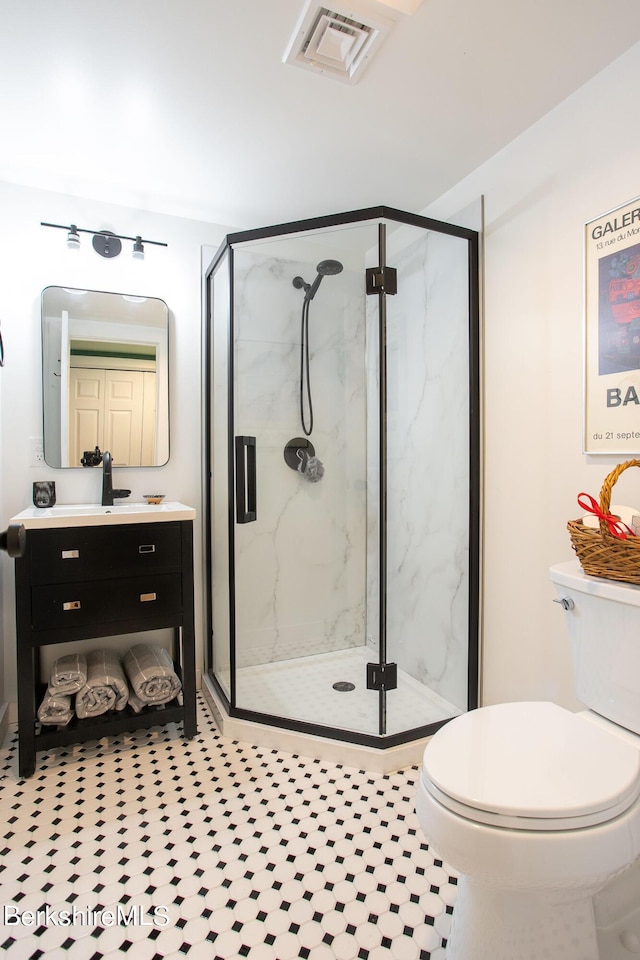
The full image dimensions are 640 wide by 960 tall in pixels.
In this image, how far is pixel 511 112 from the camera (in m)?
1.78

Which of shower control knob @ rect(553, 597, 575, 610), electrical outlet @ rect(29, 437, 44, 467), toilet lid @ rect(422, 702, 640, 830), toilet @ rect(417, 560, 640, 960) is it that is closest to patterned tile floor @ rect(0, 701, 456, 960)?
toilet @ rect(417, 560, 640, 960)

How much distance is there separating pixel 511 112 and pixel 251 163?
3.23 ft

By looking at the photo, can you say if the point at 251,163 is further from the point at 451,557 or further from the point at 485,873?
the point at 485,873

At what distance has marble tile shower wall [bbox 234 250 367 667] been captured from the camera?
228cm

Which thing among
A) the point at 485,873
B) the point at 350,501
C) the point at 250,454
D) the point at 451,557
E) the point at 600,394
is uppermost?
the point at 600,394

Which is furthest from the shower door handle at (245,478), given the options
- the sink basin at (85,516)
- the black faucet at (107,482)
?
the black faucet at (107,482)

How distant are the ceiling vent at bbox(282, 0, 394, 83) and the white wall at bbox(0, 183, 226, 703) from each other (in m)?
1.13

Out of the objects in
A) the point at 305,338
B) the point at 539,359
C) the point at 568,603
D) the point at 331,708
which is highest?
the point at 305,338

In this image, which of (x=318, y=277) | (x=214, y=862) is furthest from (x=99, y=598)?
(x=318, y=277)

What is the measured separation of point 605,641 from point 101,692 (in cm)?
176

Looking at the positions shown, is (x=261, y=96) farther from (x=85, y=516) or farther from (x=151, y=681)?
(x=151, y=681)

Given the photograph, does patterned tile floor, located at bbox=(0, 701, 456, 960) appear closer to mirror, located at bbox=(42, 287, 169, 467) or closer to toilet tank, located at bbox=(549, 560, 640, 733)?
toilet tank, located at bbox=(549, 560, 640, 733)

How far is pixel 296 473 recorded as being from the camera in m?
2.51

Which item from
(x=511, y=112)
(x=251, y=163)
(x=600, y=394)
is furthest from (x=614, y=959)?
(x=251, y=163)
